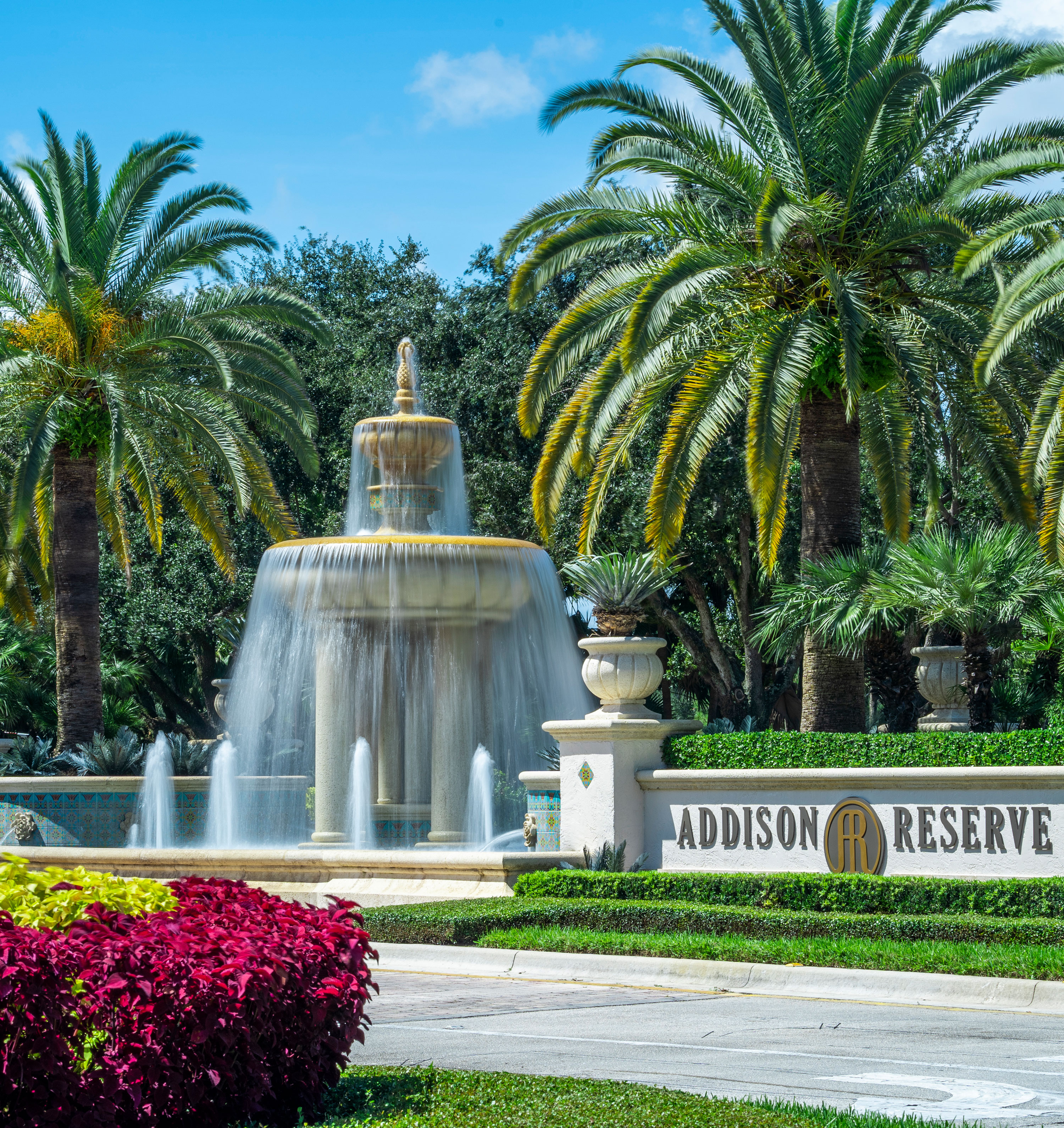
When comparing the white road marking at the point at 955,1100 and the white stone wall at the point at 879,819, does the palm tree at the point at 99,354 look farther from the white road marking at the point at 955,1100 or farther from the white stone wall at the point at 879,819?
the white road marking at the point at 955,1100

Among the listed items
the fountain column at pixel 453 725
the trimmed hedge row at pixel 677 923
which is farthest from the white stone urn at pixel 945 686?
the fountain column at pixel 453 725

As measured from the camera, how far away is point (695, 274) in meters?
18.2

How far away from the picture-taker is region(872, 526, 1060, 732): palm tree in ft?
56.0

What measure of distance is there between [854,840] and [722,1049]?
7.29m

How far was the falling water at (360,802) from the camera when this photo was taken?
20422 mm

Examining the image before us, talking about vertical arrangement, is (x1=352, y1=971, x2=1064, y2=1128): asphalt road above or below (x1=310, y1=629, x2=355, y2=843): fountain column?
below

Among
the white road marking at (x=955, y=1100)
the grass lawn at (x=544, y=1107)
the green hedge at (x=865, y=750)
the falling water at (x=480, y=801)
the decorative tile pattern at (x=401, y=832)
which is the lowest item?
the white road marking at (x=955, y=1100)

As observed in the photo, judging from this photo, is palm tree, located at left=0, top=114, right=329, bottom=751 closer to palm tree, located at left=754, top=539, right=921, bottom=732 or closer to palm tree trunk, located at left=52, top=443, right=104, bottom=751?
palm tree trunk, located at left=52, top=443, right=104, bottom=751

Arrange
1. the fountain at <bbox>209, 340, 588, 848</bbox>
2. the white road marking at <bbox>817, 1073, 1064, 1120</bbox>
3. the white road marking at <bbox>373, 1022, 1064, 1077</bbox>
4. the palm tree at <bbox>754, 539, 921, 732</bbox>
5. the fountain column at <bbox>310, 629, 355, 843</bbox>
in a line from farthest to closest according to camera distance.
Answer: the fountain column at <bbox>310, 629, 355, 843</bbox> < the fountain at <bbox>209, 340, 588, 848</bbox> < the palm tree at <bbox>754, 539, 921, 732</bbox> < the white road marking at <bbox>373, 1022, 1064, 1077</bbox> < the white road marking at <bbox>817, 1073, 1064, 1120</bbox>

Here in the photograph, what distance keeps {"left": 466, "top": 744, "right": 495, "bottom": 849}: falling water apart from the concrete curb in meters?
6.04

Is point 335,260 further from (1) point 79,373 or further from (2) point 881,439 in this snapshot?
(2) point 881,439

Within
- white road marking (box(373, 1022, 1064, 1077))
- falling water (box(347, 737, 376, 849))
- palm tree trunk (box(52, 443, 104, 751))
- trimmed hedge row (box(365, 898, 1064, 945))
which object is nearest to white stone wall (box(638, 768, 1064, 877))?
trimmed hedge row (box(365, 898, 1064, 945))

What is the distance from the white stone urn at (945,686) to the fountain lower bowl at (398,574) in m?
5.45

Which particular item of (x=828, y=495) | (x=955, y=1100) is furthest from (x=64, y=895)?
(x=828, y=495)
